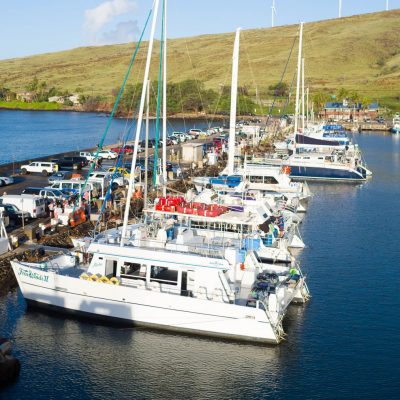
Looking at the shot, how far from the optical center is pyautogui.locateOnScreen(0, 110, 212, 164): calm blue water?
309 ft

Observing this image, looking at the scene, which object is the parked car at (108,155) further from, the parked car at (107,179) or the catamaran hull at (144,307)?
the catamaran hull at (144,307)

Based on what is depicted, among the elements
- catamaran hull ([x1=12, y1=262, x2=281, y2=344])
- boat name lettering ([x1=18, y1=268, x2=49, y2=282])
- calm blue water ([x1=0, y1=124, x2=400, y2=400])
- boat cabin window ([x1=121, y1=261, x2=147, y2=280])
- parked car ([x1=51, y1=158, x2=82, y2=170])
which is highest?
parked car ([x1=51, y1=158, x2=82, y2=170])

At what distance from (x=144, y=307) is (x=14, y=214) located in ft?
55.3

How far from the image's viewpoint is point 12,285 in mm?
31234

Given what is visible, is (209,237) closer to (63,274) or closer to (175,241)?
(175,241)

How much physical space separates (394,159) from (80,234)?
62108 mm

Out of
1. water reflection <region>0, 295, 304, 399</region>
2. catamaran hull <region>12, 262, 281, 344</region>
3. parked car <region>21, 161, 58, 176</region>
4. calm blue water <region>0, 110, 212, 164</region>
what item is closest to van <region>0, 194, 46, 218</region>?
catamaran hull <region>12, 262, 281, 344</region>

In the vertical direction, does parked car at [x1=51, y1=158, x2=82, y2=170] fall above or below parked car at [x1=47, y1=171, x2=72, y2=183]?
above

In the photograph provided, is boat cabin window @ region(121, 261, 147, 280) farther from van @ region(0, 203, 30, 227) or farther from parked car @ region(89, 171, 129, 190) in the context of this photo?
parked car @ region(89, 171, 129, 190)

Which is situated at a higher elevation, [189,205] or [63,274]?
[189,205]

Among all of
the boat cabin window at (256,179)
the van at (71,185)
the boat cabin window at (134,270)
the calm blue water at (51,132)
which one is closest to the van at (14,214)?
the van at (71,185)

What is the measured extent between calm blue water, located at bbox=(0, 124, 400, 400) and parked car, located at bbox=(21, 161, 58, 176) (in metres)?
32.1

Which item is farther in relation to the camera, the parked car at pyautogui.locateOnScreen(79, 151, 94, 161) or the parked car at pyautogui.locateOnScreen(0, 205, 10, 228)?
the parked car at pyautogui.locateOnScreen(79, 151, 94, 161)

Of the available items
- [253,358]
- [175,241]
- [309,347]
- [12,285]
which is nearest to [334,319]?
[309,347]
